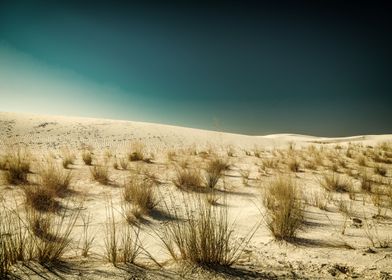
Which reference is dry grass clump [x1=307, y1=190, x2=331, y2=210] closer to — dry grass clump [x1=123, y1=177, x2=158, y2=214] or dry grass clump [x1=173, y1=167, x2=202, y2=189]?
dry grass clump [x1=173, y1=167, x2=202, y2=189]

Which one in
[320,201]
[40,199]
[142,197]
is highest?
[320,201]

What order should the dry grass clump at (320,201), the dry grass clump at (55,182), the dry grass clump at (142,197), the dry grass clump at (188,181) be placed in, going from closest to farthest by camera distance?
the dry grass clump at (142,197), the dry grass clump at (320,201), the dry grass clump at (55,182), the dry grass clump at (188,181)

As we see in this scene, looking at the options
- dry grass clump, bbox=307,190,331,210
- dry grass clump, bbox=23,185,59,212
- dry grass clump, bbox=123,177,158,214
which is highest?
dry grass clump, bbox=307,190,331,210

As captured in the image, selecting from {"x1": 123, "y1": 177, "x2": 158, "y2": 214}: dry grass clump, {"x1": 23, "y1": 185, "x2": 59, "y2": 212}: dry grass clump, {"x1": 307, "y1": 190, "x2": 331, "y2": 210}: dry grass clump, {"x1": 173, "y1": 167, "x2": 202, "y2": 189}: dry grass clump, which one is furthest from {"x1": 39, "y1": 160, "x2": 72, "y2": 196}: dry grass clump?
{"x1": 307, "y1": 190, "x2": 331, "y2": 210}: dry grass clump

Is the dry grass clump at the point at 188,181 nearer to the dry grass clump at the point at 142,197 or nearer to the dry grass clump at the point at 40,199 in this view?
the dry grass clump at the point at 142,197

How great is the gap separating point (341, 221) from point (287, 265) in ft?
5.22

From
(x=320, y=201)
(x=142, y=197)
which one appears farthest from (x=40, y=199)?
(x=320, y=201)

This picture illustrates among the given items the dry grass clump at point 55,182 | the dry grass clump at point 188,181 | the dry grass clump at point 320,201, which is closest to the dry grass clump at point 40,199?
the dry grass clump at point 55,182

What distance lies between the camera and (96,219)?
11.4 ft

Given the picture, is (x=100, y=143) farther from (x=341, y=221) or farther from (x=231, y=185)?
(x=341, y=221)

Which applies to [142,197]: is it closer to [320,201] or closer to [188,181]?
[188,181]

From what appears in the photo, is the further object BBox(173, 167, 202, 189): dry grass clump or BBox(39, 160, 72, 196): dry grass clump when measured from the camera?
BBox(173, 167, 202, 189): dry grass clump

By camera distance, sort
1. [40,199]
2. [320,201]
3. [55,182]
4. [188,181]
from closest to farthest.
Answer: [40,199] → [320,201] → [55,182] → [188,181]

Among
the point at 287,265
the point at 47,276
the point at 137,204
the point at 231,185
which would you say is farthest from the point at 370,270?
the point at 231,185
